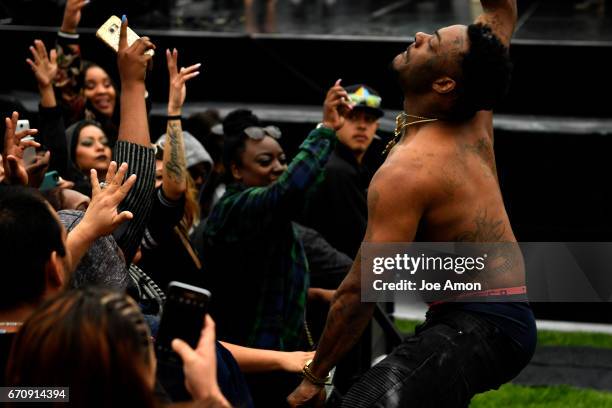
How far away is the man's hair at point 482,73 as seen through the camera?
3.69 metres

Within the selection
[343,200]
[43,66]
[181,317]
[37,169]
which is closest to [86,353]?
[181,317]

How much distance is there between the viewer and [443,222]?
3.61m

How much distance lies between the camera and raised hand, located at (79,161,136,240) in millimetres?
2930

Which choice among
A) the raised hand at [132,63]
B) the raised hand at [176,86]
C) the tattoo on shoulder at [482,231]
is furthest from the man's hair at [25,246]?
the raised hand at [176,86]

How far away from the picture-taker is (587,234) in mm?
7859

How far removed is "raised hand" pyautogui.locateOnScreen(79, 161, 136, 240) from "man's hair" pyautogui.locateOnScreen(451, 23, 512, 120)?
1312 millimetres

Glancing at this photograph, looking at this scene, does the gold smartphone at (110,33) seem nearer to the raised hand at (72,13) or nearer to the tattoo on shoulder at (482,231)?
the raised hand at (72,13)

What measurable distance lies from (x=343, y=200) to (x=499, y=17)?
2.00 m

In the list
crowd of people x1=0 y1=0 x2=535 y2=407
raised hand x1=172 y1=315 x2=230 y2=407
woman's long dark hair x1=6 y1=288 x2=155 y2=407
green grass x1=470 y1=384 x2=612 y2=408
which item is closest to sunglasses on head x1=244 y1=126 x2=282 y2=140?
crowd of people x1=0 y1=0 x2=535 y2=407

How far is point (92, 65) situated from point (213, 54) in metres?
2.71

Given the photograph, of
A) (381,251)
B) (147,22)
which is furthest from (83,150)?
(147,22)

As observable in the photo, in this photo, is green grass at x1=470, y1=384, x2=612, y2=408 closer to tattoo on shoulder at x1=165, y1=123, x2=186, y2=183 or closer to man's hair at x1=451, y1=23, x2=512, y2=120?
tattoo on shoulder at x1=165, y1=123, x2=186, y2=183

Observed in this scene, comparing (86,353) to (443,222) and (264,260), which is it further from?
(264,260)

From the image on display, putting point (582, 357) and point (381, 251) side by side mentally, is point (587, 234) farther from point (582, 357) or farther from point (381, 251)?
point (381, 251)
